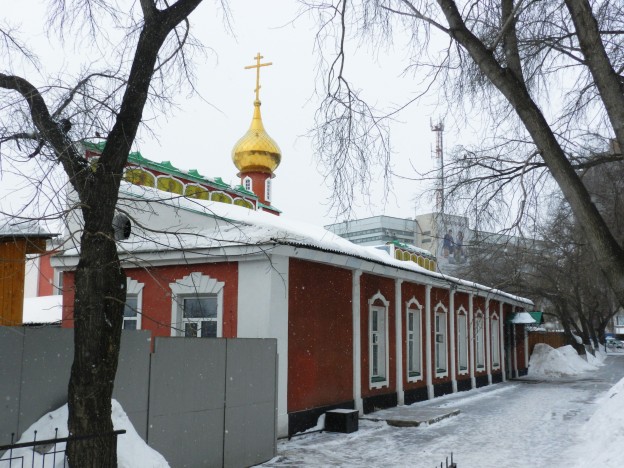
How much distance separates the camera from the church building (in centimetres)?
1080

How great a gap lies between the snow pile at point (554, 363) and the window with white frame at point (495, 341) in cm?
478

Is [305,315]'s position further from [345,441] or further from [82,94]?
[82,94]

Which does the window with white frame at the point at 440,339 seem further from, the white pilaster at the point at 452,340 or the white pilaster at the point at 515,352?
the white pilaster at the point at 515,352

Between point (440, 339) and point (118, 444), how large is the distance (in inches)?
554

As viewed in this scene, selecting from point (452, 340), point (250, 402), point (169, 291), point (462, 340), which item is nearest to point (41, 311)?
point (169, 291)

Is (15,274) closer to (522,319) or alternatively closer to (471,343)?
(471,343)

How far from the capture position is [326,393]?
12180 millimetres

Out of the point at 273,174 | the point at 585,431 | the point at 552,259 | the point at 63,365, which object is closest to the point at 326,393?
the point at 585,431

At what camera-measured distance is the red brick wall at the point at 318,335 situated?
11.3 metres

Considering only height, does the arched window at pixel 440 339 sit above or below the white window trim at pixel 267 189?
below

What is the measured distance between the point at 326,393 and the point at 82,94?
8129 mm

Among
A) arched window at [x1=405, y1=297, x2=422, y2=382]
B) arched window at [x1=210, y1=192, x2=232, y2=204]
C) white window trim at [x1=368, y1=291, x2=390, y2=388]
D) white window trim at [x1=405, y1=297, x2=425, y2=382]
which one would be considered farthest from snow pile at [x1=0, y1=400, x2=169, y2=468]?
arched window at [x1=405, y1=297, x2=422, y2=382]

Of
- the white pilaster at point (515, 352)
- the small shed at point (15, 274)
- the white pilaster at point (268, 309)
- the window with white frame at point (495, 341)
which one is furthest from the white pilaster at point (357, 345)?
the white pilaster at point (515, 352)

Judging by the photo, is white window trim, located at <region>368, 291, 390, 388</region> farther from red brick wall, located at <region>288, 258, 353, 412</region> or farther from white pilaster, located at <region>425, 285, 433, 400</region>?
white pilaster, located at <region>425, 285, 433, 400</region>
